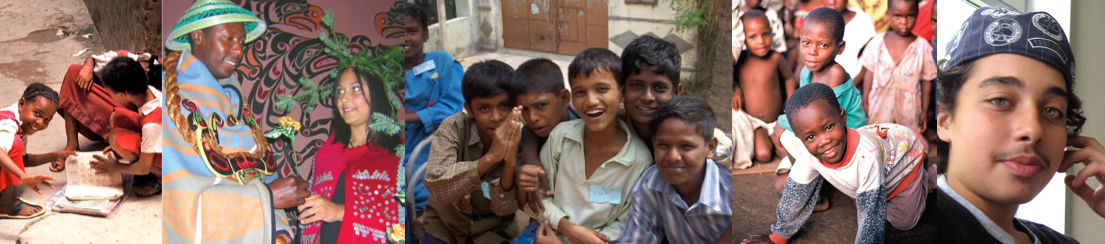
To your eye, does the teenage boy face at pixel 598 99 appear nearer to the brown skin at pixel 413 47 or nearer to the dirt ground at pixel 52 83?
the brown skin at pixel 413 47

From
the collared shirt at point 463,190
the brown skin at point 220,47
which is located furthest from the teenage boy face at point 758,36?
the brown skin at point 220,47

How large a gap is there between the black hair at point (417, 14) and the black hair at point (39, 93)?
10.5 feet

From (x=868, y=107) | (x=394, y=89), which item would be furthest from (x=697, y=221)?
(x=394, y=89)

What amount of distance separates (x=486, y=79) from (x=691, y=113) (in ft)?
2.68

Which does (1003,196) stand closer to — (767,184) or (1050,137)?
(1050,137)

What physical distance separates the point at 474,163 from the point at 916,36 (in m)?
1.69

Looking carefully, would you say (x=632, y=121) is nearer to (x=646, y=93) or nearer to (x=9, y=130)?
(x=646, y=93)

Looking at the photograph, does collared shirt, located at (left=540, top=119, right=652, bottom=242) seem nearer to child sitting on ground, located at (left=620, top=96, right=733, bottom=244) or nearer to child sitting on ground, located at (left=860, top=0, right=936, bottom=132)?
child sitting on ground, located at (left=620, top=96, right=733, bottom=244)

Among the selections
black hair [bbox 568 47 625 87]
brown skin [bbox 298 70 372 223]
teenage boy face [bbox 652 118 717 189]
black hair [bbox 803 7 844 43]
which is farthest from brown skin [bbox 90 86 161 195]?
black hair [bbox 803 7 844 43]

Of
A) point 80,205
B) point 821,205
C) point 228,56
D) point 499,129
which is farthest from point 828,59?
A: point 80,205

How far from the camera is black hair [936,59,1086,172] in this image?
3.25 meters

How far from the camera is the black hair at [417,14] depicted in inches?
130

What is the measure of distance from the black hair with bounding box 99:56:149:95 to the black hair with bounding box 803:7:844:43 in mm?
4090

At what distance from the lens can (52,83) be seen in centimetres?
544
